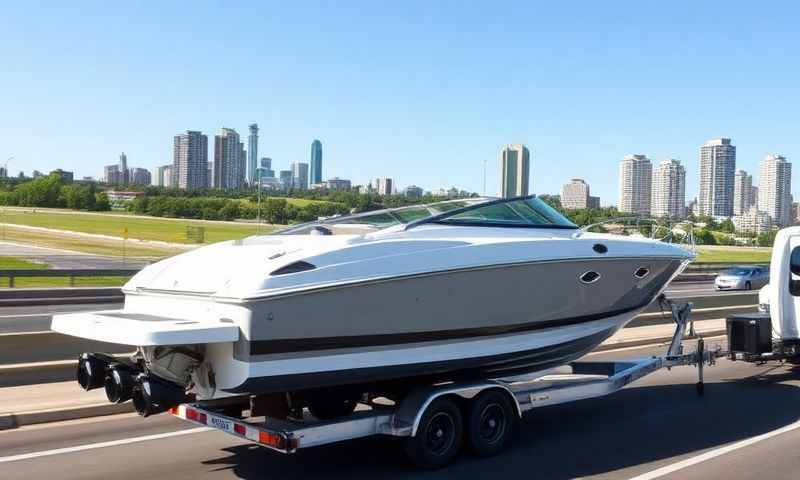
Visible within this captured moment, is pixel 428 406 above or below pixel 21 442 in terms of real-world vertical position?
above

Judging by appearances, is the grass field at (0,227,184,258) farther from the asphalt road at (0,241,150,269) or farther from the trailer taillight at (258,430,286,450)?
the trailer taillight at (258,430,286,450)

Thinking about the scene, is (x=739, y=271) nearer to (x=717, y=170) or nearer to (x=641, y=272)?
(x=641, y=272)

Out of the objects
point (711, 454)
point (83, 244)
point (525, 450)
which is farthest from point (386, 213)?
point (83, 244)

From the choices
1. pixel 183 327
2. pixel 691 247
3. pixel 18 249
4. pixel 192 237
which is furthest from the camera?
pixel 18 249

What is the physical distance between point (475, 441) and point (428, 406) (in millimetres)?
730

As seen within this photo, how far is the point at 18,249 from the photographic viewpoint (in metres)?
53.6

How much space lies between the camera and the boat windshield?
8719 mm

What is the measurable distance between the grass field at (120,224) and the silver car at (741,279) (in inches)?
1208

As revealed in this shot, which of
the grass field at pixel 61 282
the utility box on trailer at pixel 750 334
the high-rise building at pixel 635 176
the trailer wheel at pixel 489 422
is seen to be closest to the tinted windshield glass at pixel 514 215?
the trailer wheel at pixel 489 422

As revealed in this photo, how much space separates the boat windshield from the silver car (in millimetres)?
33845

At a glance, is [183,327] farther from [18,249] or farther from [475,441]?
[18,249]

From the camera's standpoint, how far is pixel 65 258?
48.5 metres

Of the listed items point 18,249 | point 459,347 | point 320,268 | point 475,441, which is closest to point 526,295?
point 459,347

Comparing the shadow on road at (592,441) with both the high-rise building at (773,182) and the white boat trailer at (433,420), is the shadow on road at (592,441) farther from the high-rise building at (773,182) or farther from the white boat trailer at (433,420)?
the high-rise building at (773,182)
